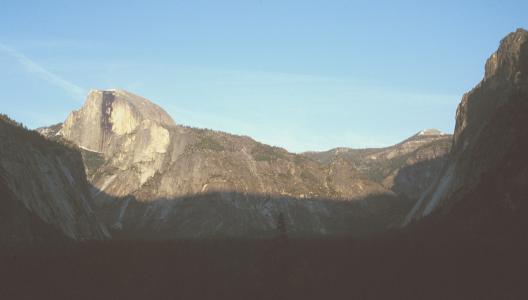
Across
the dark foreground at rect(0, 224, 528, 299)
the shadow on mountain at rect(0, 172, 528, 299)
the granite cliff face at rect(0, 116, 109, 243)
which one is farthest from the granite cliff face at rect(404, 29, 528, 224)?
the granite cliff face at rect(0, 116, 109, 243)

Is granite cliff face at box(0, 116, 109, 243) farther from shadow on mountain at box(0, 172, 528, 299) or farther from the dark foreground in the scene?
shadow on mountain at box(0, 172, 528, 299)

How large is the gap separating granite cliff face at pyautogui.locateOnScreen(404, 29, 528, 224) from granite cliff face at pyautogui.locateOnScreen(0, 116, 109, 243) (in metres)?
90.1

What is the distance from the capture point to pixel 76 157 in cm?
19225

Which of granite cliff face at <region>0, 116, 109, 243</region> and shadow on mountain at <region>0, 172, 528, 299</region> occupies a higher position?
granite cliff face at <region>0, 116, 109, 243</region>

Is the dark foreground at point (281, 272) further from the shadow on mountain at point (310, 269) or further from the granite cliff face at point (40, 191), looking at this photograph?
the granite cliff face at point (40, 191)

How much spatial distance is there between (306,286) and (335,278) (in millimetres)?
10794

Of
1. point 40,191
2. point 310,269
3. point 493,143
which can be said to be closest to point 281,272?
point 310,269

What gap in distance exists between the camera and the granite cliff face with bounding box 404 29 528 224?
12500 cm

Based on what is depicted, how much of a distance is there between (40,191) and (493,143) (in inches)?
3911

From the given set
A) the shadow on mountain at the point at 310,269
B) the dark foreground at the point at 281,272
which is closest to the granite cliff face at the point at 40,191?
the dark foreground at the point at 281,272

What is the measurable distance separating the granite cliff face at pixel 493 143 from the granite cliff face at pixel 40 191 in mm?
90141

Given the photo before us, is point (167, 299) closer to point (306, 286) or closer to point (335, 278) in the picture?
point (306, 286)

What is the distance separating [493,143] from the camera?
14038 cm

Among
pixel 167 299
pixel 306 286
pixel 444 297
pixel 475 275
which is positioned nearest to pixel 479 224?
pixel 475 275
